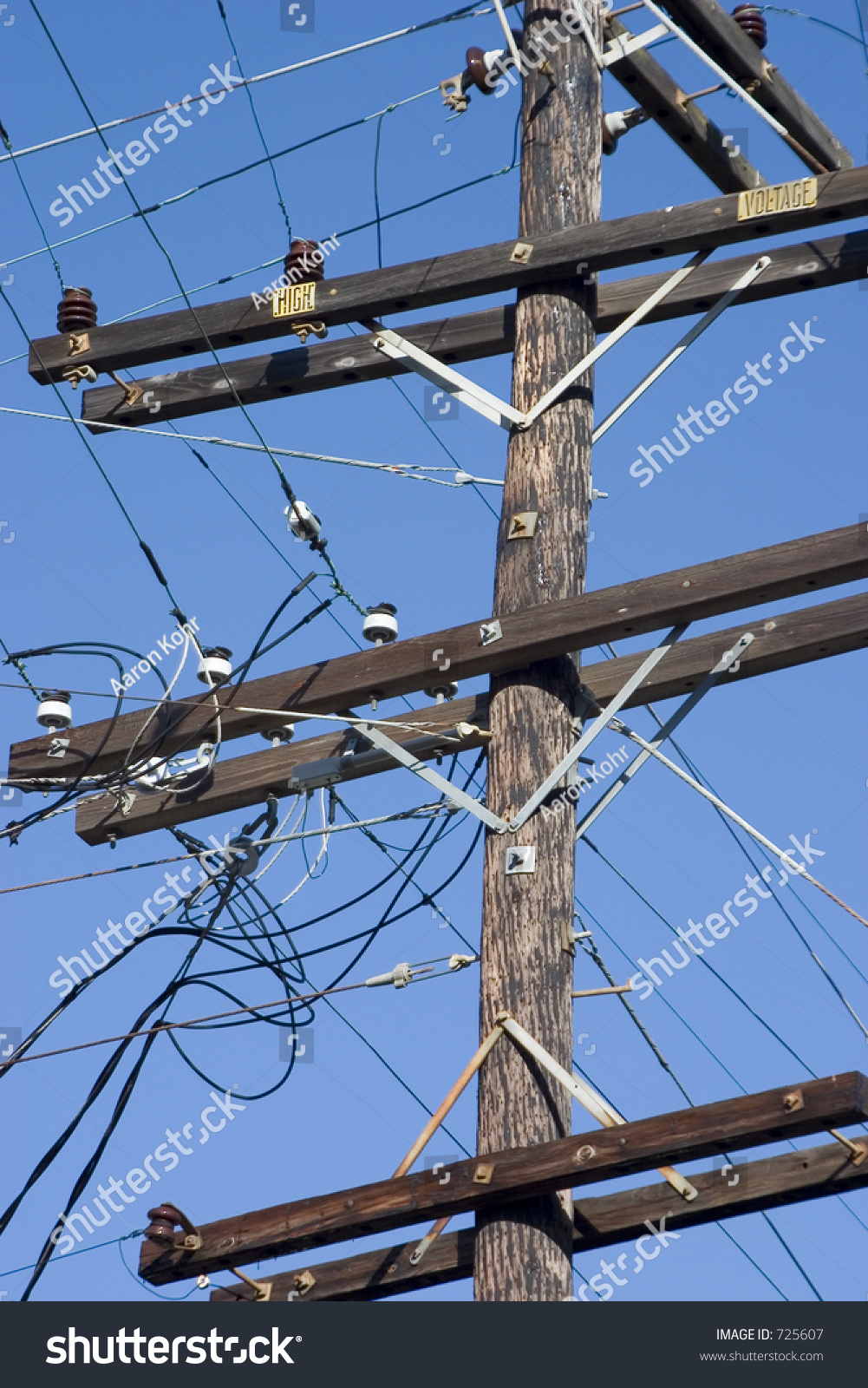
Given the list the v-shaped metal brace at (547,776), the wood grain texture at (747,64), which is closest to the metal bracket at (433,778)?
the v-shaped metal brace at (547,776)

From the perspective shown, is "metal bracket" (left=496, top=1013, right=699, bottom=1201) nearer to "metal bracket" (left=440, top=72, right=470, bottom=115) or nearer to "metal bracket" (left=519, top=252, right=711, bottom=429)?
"metal bracket" (left=519, top=252, right=711, bottom=429)

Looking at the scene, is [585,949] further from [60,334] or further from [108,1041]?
[60,334]

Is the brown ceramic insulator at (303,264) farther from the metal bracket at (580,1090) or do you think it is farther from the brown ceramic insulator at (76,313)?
the metal bracket at (580,1090)

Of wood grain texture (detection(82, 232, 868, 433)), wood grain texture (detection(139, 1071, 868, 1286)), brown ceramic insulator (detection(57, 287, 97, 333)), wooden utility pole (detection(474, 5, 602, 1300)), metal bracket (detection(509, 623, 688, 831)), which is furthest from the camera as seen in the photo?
brown ceramic insulator (detection(57, 287, 97, 333))

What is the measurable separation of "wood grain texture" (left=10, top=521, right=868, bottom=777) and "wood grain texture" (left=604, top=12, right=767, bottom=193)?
232cm

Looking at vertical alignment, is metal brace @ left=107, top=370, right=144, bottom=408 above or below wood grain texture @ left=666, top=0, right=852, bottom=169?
below

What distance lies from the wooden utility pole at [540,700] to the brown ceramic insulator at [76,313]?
2.08 metres

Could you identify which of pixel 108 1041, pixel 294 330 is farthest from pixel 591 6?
pixel 108 1041

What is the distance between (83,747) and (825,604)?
10.9 ft

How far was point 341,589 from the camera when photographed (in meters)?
10.9

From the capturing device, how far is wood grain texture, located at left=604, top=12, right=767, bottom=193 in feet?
32.8

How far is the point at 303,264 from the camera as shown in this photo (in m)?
9.99

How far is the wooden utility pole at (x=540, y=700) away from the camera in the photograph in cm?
822

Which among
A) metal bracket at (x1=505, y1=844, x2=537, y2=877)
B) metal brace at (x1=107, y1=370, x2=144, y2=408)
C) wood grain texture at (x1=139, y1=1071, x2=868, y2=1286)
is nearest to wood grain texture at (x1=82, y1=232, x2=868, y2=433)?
metal brace at (x1=107, y1=370, x2=144, y2=408)
